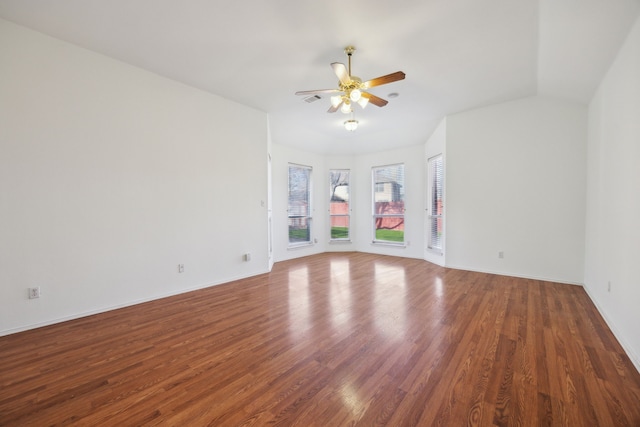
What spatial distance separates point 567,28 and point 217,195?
4.55 m

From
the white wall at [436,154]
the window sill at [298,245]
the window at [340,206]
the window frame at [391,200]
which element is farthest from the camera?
the window at [340,206]

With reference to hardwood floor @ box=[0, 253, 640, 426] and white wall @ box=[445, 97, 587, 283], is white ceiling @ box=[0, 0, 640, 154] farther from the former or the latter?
hardwood floor @ box=[0, 253, 640, 426]

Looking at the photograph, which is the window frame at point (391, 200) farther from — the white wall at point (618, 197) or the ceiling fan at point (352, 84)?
the ceiling fan at point (352, 84)

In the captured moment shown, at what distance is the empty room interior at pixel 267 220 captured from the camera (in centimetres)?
176

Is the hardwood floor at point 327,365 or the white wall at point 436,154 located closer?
the hardwood floor at point 327,365

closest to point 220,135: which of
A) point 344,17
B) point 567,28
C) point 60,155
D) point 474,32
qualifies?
point 60,155

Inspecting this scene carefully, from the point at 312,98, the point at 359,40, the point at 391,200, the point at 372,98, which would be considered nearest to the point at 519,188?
the point at 391,200

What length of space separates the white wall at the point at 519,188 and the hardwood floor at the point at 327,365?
100cm

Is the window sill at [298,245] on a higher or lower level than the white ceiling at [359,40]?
lower

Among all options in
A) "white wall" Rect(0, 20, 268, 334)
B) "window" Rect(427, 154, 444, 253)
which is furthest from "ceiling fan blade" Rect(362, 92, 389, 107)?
"window" Rect(427, 154, 444, 253)

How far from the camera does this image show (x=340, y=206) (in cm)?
738

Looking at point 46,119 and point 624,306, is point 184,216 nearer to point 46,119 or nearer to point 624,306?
point 46,119

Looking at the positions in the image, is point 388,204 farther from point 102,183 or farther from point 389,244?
point 102,183

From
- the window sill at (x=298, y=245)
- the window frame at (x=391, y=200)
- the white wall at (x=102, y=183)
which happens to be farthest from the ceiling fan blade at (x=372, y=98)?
the window sill at (x=298, y=245)
